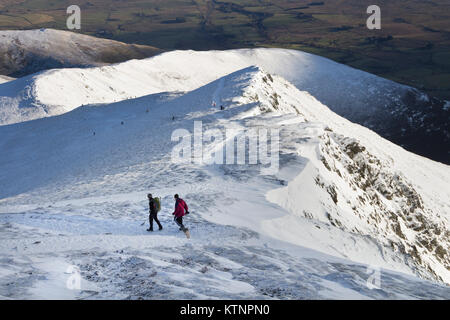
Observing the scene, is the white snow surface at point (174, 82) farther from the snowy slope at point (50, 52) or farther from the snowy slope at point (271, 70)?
the snowy slope at point (50, 52)

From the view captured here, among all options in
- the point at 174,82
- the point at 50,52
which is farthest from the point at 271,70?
the point at 50,52

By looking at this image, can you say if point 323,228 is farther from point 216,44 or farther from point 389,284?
point 216,44

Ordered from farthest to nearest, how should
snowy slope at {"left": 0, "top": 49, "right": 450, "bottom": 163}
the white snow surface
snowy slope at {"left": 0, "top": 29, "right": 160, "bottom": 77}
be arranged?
snowy slope at {"left": 0, "top": 29, "right": 160, "bottom": 77}, snowy slope at {"left": 0, "top": 49, "right": 450, "bottom": 163}, the white snow surface

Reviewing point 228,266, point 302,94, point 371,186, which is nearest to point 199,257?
point 228,266

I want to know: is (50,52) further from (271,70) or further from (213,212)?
(213,212)

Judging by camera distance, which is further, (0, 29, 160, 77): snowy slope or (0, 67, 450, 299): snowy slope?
(0, 29, 160, 77): snowy slope

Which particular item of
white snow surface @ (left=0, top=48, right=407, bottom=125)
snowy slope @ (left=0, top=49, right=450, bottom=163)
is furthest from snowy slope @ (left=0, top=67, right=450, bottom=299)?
snowy slope @ (left=0, top=49, right=450, bottom=163)

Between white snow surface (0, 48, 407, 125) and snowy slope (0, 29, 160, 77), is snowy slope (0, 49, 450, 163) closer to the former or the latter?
white snow surface (0, 48, 407, 125)
